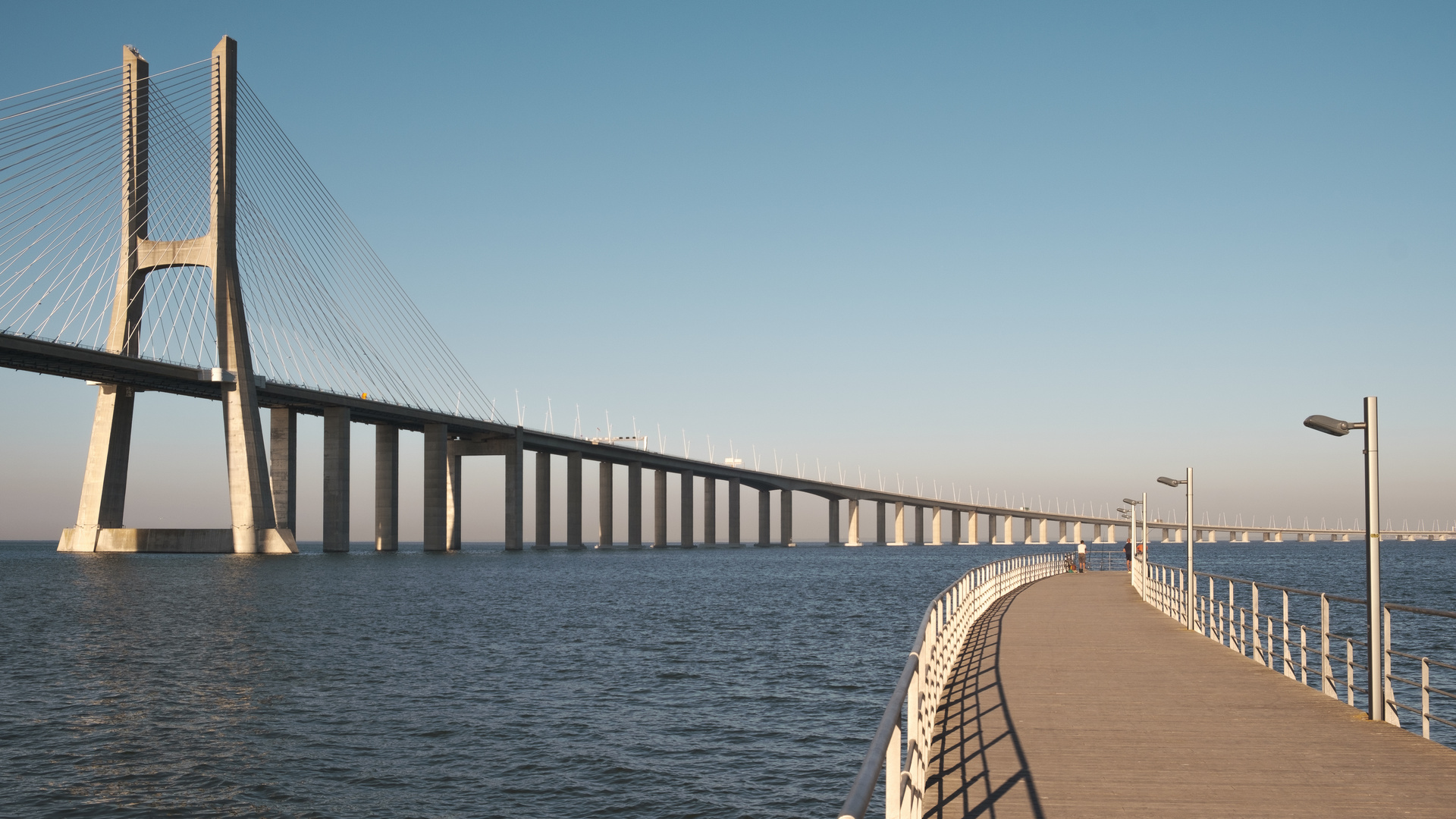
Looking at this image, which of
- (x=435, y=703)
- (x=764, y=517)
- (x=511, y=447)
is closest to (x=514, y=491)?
(x=511, y=447)

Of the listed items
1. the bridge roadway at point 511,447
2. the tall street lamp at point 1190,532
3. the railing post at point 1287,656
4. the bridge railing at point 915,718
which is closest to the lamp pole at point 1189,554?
the tall street lamp at point 1190,532

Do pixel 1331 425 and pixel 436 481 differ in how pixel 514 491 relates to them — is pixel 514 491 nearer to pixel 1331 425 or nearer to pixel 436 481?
pixel 436 481

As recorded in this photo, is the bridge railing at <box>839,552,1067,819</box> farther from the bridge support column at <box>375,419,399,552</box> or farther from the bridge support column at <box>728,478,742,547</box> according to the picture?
the bridge support column at <box>728,478,742,547</box>

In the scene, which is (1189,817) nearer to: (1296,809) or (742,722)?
(1296,809)

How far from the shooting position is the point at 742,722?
59.6 ft

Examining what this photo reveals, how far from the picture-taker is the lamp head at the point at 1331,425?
1071 cm

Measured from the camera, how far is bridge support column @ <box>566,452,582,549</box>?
118m

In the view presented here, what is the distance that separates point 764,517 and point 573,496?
42.3 metres

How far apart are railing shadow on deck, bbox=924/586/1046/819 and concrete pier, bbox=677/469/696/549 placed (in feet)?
404

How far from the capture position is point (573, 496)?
120m

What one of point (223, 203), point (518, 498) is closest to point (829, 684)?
point (223, 203)

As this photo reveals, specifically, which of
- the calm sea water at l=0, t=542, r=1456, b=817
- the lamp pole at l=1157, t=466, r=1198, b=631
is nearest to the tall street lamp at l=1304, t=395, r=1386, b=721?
the calm sea water at l=0, t=542, r=1456, b=817

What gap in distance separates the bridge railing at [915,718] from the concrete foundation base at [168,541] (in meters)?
65.6

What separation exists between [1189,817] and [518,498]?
338 feet
